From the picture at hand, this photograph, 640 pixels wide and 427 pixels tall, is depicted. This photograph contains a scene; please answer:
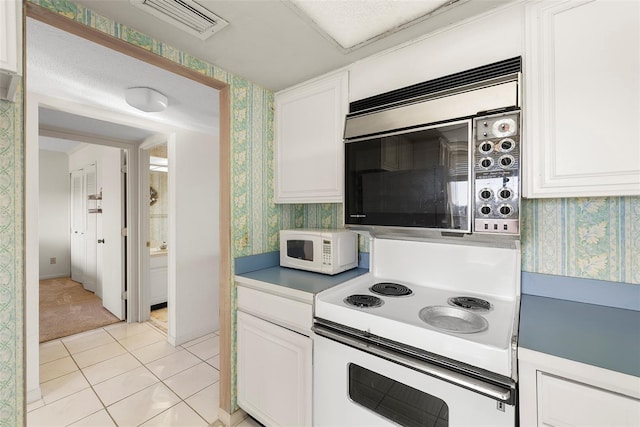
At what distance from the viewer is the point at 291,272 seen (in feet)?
6.12

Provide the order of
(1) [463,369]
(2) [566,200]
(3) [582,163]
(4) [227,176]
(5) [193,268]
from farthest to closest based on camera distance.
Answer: (5) [193,268] → (4) [227,176] → (2) [566,200] → (3) [582,163] → (1) [463,369]

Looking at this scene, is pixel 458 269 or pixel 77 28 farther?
pixel 458 269

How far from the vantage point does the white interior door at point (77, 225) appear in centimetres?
462

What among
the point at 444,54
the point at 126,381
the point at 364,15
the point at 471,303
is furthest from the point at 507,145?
the point at 126,381

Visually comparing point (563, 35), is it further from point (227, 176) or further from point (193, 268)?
point (193, 268)

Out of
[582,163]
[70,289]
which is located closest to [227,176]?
[582,163]

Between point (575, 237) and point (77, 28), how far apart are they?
7.88 ft

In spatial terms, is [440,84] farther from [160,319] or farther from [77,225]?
[77,225]

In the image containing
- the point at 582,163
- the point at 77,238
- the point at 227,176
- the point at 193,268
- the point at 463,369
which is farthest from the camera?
the point at 77,238

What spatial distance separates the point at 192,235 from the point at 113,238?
1296mm

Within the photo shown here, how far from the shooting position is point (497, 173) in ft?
3.85

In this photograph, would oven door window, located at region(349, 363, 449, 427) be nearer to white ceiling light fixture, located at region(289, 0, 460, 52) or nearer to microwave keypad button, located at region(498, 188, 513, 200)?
microwave keypad button, located at region(498, 188, 513, 200)

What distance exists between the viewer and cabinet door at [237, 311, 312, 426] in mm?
1463

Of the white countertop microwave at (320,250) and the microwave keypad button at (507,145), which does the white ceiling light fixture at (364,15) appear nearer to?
the microwave keypad button at (507,145)
